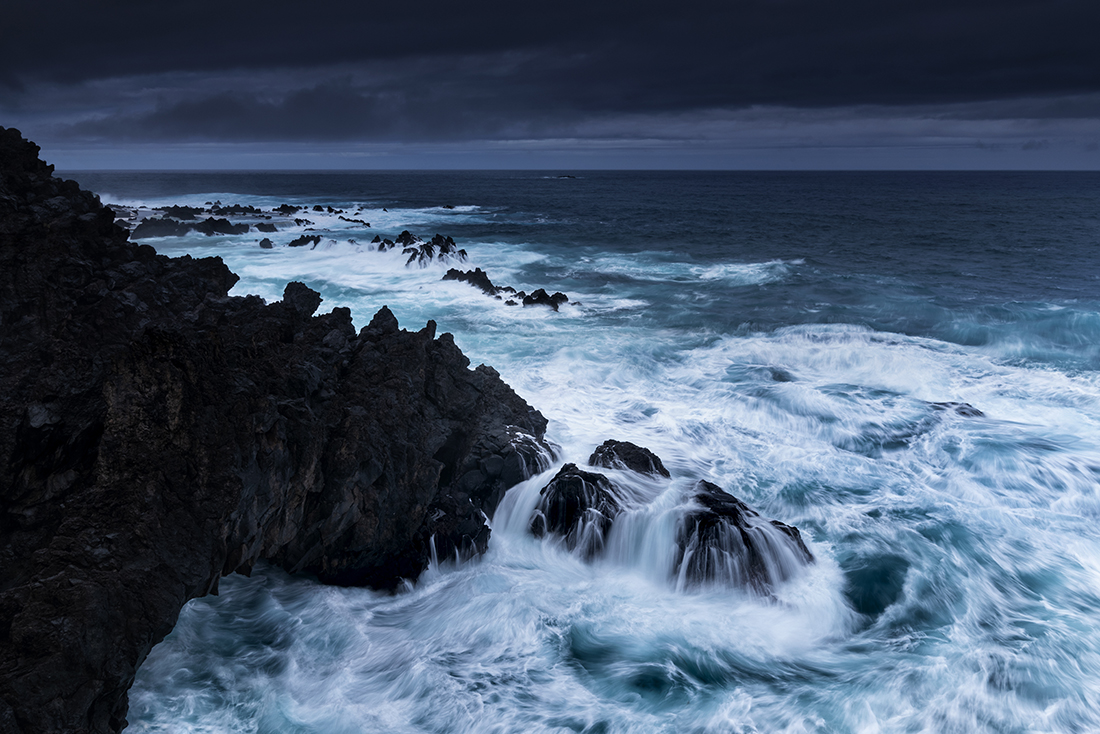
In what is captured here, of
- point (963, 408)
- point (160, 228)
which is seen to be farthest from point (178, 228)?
point (963, 408)

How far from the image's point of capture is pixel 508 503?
13.0 m

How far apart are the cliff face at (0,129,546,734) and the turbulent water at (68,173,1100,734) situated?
44.2 inches

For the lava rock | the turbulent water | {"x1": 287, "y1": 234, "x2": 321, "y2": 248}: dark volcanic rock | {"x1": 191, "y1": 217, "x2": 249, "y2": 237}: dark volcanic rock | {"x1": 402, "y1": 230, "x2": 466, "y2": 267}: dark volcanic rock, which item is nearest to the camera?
the turbulent water

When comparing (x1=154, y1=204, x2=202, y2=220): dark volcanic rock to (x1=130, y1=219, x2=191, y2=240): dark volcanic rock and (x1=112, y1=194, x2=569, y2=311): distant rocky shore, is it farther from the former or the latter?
(x1=130, y1=219, x2=191, y2=240): dark volcanic rock

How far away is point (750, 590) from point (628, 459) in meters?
3.79

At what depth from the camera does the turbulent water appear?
346 inches

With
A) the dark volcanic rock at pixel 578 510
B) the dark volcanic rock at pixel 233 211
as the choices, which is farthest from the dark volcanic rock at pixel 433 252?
the dark volcanic rock at pixel 233 211

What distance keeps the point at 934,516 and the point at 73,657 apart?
14.4m

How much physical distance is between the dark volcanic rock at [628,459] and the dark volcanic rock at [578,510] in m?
1.02

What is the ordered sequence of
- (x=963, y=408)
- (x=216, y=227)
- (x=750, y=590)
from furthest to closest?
1. (x=216, y=227)
2. (x=963, y=408)
3. (x=750, y=590)

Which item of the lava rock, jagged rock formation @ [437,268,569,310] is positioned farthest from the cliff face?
jagged rock formation @ [437,268,569,310]

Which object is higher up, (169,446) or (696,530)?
(169,446)

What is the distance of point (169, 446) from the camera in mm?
8281

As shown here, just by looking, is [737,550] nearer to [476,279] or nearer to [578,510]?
[578,510]
